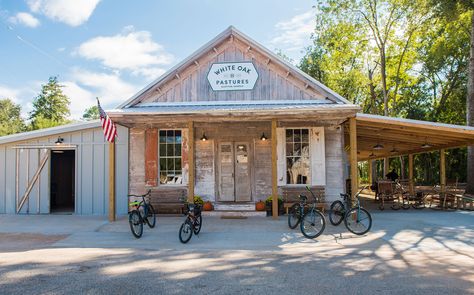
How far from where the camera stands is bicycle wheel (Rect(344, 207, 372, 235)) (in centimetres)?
816

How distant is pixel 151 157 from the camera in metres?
11.7

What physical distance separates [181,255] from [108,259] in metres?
1.21

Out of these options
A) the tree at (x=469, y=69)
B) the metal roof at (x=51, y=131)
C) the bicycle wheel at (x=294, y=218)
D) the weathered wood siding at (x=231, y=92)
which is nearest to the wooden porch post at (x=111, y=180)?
the metal roof at (x=51, y=131)

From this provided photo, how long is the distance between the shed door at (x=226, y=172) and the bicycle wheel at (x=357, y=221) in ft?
14.7

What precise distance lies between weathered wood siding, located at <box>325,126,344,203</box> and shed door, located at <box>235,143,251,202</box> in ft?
8.33

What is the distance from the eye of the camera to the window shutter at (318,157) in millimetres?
11430

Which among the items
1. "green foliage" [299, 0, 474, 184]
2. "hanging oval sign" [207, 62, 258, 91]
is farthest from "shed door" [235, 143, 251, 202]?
"green foliage" [299, 0, 474, 184]

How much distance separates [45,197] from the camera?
1197cm

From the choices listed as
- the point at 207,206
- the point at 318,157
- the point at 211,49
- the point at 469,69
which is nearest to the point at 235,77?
the point at 211,49

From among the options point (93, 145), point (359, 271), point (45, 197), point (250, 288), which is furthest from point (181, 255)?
point (45, 197)

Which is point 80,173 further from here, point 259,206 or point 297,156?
point 297,156

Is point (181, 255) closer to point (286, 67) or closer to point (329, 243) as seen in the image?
point (329, 243)

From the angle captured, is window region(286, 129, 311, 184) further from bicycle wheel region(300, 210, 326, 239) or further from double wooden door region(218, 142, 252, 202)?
bicycle wheel region(300, 210, 326, 239)

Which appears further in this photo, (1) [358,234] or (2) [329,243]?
(1) [358,234]
